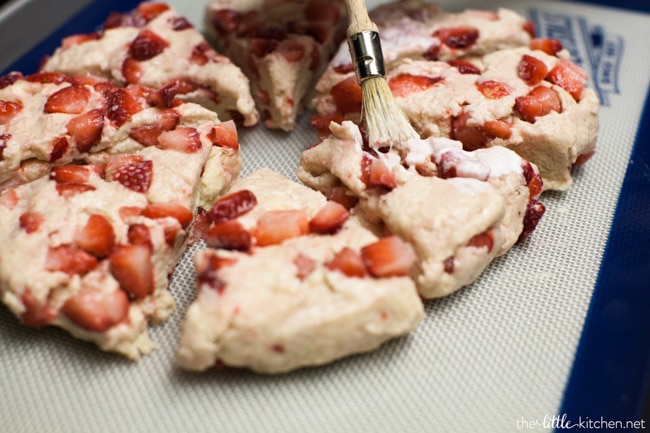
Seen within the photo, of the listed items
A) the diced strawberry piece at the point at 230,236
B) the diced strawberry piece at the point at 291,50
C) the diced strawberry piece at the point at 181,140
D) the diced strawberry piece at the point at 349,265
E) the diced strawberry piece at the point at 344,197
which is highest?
the diced strawberry piece at the point at 181,140

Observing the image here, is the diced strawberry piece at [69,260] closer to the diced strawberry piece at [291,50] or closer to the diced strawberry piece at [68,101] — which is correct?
the diced strawberry piece at [68,101]

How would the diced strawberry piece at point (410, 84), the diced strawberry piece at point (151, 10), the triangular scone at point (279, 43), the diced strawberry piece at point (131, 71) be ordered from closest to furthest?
the diced strawberry piece at point (410, 84)
the diced strawberry piece at point (131, 71)
the triangular scone at point (279, 43)
the diced strawberry piece at point (151, 10)

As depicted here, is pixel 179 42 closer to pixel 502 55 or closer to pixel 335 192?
pixel 335 192

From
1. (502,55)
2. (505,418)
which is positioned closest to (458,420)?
(505,418)

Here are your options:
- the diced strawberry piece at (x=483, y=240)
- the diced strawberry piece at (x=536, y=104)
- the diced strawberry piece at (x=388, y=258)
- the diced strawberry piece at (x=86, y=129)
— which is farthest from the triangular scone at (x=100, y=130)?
the diced strawberry piece at (x=536, y=104)

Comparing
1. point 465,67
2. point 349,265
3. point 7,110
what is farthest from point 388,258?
point 7,110

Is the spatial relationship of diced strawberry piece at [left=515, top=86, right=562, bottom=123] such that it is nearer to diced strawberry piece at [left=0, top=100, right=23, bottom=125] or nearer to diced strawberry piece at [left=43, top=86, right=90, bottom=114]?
diced strawberry piece at [left=43, top=86, right=90, bottom=114]
